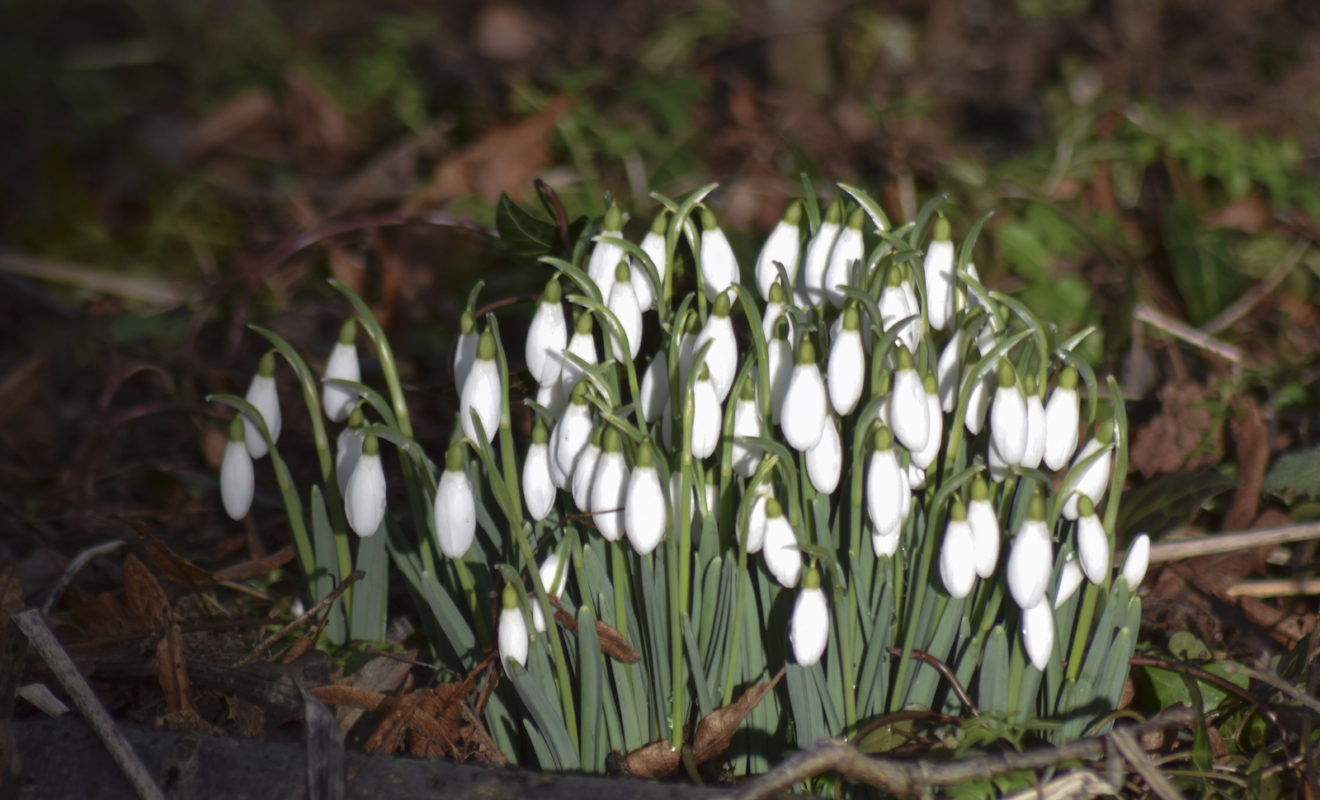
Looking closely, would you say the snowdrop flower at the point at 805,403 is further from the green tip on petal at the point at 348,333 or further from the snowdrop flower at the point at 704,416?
the green tip on petal at the point at 348,333

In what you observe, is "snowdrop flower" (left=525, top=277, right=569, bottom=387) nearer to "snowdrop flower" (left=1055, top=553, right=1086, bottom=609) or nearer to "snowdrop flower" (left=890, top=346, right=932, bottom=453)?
"snowdrop flower" (left=890, top=346, right=932, bottom=453)

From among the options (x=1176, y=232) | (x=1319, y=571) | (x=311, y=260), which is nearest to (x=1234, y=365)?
(x=1176, y=232)

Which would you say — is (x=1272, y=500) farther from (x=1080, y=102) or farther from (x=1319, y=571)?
(x=1080, y=102)

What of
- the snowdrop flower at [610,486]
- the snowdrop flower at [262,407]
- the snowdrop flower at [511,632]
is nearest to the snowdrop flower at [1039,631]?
the snowdrop flower at [610,486]

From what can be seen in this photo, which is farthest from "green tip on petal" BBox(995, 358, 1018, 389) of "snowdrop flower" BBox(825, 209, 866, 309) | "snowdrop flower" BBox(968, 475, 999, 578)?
"snowdrop flower" BBox(825, 209, 866, 309)

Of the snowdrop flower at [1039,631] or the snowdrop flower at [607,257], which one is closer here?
the snowdrop flower at [1039,631]
